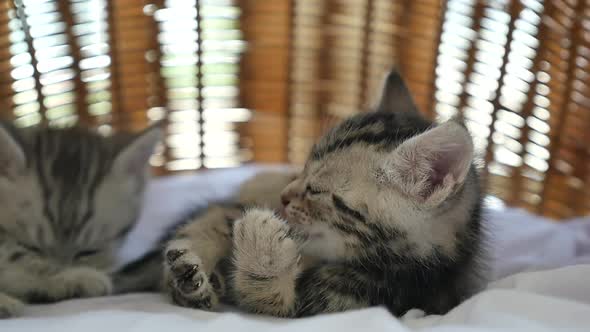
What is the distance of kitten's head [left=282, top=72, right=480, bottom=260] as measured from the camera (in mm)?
1162

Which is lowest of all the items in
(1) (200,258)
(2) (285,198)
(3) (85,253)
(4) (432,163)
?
(3) (85,253)

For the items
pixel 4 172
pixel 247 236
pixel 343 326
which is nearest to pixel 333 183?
pixel 247 236

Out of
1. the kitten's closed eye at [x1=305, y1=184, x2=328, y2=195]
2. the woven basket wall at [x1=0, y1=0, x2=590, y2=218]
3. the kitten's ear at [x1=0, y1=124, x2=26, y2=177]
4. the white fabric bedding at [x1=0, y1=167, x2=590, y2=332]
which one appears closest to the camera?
the white fabric bedding at [x1=0, y1=167, x2=590, y2=332]

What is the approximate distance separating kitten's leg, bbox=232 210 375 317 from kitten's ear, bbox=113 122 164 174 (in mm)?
486

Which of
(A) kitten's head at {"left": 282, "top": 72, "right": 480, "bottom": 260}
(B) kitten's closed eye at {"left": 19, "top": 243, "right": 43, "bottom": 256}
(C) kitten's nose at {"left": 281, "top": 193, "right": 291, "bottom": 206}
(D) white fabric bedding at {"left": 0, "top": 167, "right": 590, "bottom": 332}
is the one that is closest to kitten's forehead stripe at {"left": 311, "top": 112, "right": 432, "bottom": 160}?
(A) kitten's head at {"left": 282, "top": 72, "right": 480, "bottom": 260}

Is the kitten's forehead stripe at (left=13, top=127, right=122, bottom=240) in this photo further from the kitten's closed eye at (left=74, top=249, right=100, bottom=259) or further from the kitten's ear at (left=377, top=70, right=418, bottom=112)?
the kitten's ear at (left=377, top=70, right=418, bottom=112)

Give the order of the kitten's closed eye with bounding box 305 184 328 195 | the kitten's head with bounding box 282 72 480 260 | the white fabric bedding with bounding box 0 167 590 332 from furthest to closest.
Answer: the kitten's closed eye with bounding box 305 184 328 195 < the kitten's head with bounding box 282 72 480 260 < the white fabric bedding with bounding box 0 167 590 332

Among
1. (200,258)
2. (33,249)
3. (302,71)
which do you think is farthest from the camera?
(302,71)

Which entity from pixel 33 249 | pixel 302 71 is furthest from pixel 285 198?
pixel 302 71

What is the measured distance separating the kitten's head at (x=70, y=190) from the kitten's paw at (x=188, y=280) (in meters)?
0.35

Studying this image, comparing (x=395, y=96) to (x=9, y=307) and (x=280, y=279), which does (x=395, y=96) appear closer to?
(x=280, y=279)

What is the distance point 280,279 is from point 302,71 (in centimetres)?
114

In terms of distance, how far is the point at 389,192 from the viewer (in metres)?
1.22

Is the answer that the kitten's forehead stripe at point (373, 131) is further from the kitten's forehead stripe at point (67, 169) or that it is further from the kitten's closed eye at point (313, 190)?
the kitten's forehead stripe at point (67, 169)
